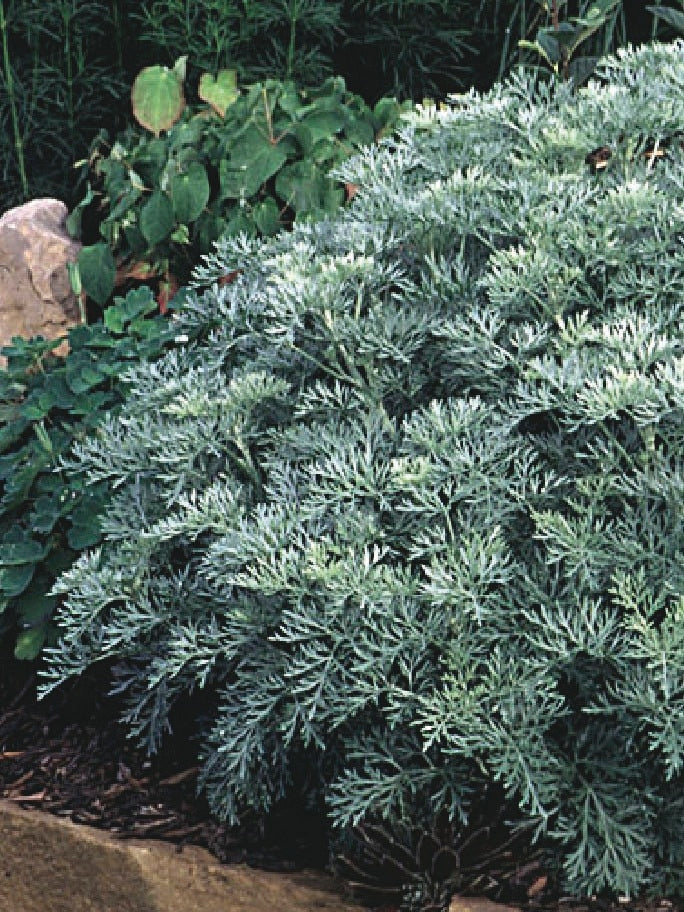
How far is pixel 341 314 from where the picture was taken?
277 centimetres

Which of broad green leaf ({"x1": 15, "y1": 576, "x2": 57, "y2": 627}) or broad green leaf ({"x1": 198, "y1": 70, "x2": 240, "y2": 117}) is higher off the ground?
broad green leaf ({"x1": 198, "y1": 70, "x2": 240, "y2": 117})

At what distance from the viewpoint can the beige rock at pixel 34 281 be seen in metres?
4.64

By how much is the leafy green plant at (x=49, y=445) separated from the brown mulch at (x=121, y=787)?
0.16 meters

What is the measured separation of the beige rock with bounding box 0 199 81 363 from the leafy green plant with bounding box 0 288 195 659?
581 mm

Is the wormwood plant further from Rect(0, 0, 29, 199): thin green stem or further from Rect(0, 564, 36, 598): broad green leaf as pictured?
Rect(0, 0, 29, 199): thin green stem

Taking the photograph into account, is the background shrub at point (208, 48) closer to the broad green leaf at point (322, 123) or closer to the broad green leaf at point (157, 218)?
the broad green leaf at point (322, 123)

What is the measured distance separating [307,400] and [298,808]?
85 cm

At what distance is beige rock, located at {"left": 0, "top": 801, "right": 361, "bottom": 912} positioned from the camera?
2672mm

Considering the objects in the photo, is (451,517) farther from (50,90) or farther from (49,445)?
(50,90)

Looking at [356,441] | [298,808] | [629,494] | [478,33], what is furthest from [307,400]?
[478,33]

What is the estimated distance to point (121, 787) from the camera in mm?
3080

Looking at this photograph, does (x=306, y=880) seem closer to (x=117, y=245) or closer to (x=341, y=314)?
(x=341, y=314)

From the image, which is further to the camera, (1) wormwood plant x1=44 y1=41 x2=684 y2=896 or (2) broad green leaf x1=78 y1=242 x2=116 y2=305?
(2) broad green leaf x1=78 y1=242 x2=116 y2=305

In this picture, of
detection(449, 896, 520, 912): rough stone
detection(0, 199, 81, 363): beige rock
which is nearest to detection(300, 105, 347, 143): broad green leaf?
detection(0, 199, 81, 363): beige rock
